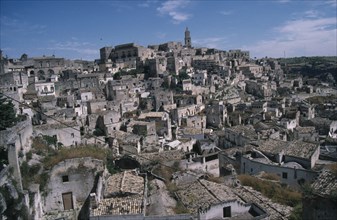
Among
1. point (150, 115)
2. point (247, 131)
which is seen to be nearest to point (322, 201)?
point (247, 131)

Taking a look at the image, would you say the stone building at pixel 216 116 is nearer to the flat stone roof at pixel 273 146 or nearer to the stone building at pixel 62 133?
the flat stone roof at pixel 273 146

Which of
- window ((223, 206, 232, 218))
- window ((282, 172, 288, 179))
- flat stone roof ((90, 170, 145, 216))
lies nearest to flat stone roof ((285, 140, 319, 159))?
window ((282, 172, 288, 179))

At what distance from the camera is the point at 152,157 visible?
22.4m

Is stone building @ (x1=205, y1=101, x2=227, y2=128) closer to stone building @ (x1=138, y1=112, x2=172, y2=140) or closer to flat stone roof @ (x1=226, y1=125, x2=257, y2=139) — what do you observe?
flat stone roof @ (x1=226, y1=125, x2=257, y2=139)

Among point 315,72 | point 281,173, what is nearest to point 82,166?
point 281,173

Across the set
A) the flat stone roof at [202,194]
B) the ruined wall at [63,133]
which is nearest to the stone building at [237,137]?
the flat stone roof at [202,194]

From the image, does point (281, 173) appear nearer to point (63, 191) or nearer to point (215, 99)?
point (63, 191)

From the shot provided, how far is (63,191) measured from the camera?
1755 centimetres

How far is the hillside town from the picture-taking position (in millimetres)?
13984

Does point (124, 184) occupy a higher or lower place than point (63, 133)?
lower

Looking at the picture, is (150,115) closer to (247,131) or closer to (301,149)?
(247,131)

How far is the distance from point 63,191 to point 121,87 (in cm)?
2934

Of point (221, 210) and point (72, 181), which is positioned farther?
point (72, 181)

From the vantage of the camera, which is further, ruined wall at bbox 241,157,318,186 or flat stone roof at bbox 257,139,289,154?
flat stone roof at bbox 257,139,289,154
